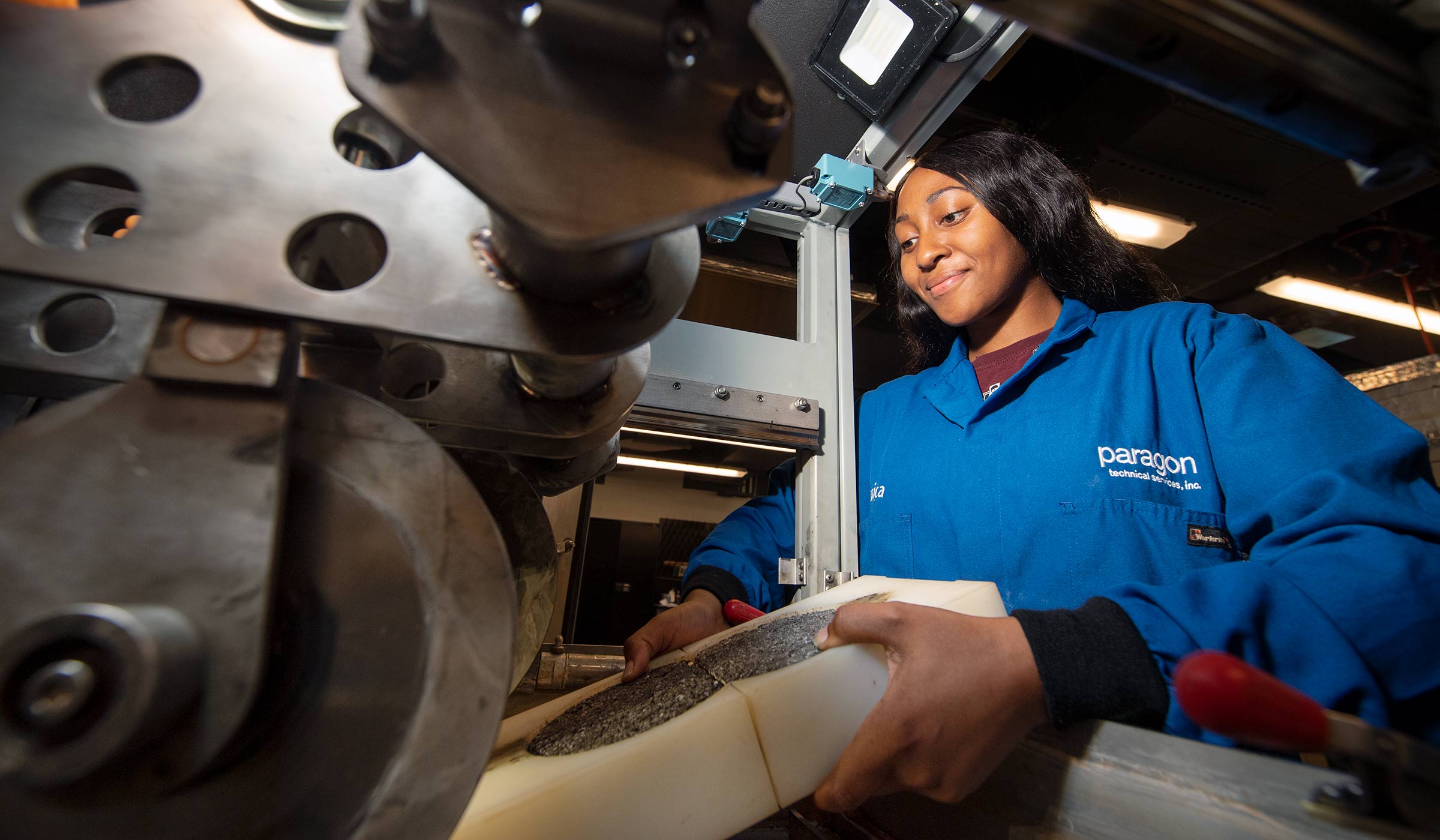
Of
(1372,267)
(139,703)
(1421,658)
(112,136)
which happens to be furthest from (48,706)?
(1372,267)

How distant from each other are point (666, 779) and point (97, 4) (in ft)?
2.06

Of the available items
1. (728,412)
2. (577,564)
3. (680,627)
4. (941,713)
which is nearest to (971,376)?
(728,412)

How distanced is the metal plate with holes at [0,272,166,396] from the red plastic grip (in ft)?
2.20

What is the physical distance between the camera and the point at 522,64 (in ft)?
1.06

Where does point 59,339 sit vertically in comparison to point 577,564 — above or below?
above

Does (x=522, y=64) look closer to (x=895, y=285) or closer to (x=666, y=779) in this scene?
(x=666, y=779)

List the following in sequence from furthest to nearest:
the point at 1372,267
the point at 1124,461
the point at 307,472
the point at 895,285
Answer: the point at 1372,267, the point at 895,285, the point at 1124,461, the point at 307,472

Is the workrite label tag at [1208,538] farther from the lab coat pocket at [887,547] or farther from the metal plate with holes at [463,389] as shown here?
the metal plate with holes at [463,389]

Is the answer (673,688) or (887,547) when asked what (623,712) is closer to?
(673,688)

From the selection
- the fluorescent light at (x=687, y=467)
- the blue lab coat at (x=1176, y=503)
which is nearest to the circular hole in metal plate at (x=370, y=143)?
the blue lab coat at (x=1176, y=503)

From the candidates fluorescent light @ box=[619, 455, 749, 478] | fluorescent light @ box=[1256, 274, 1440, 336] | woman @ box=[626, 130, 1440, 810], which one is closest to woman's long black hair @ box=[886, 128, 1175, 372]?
woman @ box=[626, 130, 1440, 810]

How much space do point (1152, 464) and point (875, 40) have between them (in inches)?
33.9

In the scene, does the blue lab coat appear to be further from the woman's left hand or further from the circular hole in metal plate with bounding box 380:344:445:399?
the circular hole in metal plate with bounding box 380:344:445:399

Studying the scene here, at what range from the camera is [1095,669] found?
0.53 m
